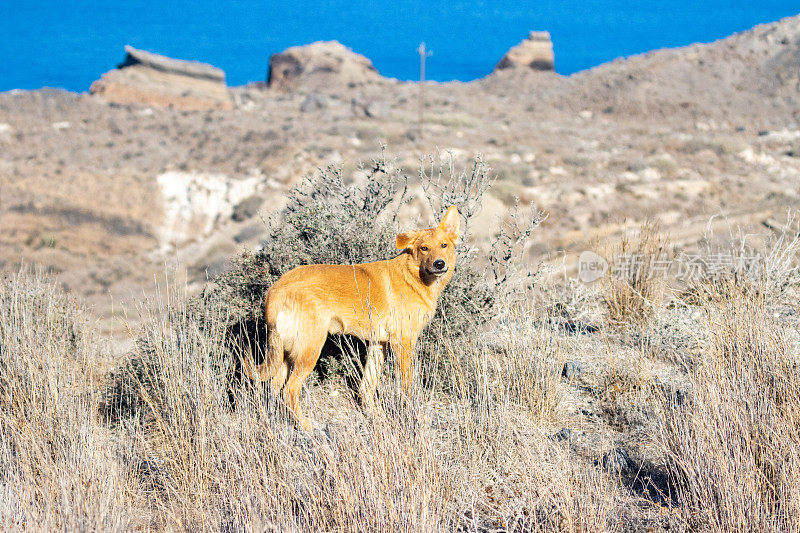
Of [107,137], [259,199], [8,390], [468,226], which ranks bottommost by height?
[8,390]

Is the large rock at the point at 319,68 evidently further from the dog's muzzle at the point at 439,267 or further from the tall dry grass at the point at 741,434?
the tall dry grass at the point at 741,434

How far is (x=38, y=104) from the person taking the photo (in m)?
54.0

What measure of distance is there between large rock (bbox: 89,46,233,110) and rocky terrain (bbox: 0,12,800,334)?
0.30 metres

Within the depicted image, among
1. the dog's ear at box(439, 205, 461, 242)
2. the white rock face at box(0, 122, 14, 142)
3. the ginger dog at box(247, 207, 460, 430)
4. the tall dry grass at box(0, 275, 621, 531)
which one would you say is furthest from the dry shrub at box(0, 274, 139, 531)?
the white rock face at box(0, 122, 14, 142)

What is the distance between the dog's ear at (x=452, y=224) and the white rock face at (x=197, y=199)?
29.1m

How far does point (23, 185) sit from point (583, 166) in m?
33.6

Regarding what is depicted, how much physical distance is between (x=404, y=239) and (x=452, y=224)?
18.0 inches

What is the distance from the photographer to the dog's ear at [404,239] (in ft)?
17.1

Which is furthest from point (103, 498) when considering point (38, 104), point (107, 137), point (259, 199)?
point (38, 104)

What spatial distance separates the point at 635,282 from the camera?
7844mm

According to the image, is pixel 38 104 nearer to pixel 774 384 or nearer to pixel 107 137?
pixel 107 137

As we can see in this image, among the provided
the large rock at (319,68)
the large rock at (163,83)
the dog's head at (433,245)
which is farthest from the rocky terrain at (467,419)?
the large rock at (319,68)

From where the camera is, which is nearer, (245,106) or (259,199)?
(259,199)

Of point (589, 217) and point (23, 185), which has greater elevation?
point (23, 185)
